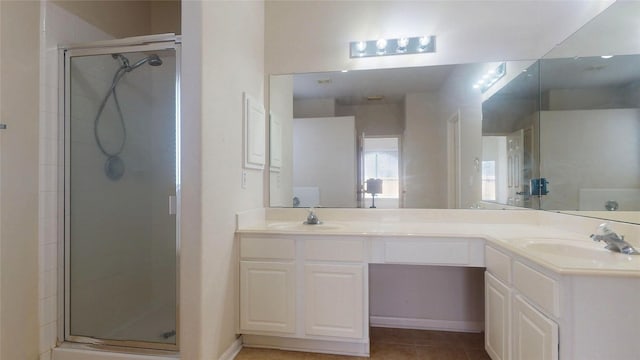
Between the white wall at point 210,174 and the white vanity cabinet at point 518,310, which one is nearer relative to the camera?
the white vanity cabinet at point 518,310

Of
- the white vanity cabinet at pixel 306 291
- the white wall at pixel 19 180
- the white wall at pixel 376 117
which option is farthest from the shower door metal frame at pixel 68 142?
the white wall at pixel 376 117

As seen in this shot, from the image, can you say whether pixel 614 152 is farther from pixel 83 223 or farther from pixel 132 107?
pixel 83 223

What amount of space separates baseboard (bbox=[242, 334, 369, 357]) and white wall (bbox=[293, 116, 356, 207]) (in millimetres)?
1032

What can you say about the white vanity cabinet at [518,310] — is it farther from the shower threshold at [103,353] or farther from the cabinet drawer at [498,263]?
the shower threshold at [103,353]

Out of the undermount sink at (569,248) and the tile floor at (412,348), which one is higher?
the undermount sink at (569,248)

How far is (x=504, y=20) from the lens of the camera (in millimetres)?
2365

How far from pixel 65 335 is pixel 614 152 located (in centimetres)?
339

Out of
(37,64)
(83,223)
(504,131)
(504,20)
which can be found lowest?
(83,223)

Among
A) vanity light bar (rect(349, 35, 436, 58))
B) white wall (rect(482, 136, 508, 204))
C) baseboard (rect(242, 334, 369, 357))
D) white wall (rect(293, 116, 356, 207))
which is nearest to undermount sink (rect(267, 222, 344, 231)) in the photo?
white wall (rect(293, 116, 356, 207))

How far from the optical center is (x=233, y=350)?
2029mm

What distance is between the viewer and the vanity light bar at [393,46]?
96.8 inches

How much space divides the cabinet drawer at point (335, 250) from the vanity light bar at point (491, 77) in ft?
5.18

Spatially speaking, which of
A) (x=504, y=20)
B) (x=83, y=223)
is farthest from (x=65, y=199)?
(x=504, y=20)

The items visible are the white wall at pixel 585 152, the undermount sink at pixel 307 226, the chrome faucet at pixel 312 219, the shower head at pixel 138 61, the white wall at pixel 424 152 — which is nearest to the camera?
the white wall at pixel 585 152
